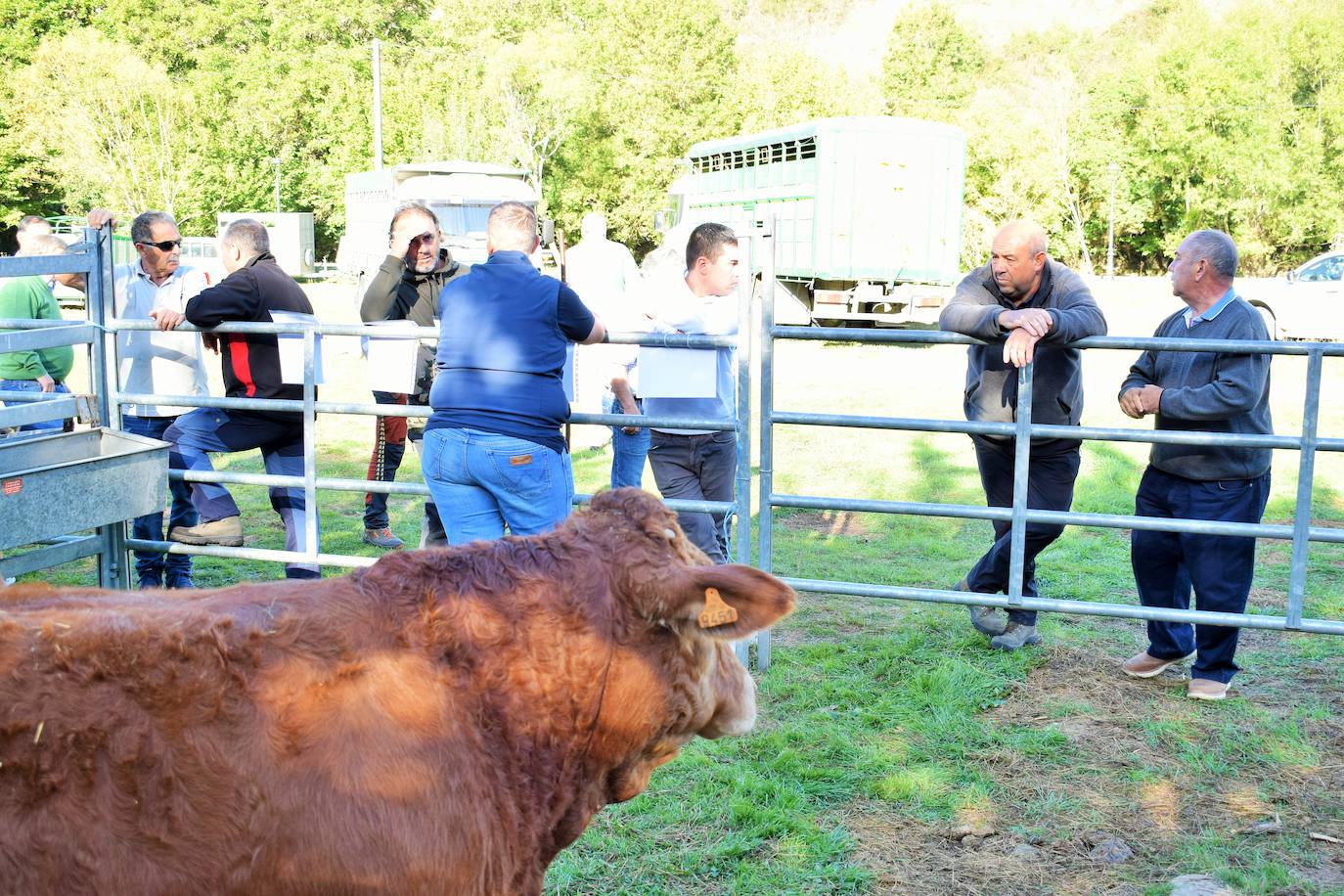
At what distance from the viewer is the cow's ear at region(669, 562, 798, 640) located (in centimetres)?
242

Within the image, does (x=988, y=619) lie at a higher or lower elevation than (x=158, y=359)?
lower

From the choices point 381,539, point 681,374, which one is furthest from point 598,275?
point 681,374

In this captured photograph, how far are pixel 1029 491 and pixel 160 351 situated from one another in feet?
14.8

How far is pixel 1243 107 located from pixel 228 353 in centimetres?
4179

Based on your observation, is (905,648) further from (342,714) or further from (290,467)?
(342,714)

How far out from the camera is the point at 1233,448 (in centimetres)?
498

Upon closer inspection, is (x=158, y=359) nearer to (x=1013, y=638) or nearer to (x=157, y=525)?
(x=157, y=525)

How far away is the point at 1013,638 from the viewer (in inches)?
223

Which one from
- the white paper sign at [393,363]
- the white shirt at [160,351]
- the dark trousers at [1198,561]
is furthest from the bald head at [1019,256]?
the white shirt at [160,351]

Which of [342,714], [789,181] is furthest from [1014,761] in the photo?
[789,181]

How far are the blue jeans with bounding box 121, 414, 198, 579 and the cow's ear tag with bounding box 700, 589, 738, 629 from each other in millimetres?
4377

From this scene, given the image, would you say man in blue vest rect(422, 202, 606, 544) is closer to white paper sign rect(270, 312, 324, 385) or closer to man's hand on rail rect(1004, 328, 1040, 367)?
white paper sign rect(270, 312, 324, 385)

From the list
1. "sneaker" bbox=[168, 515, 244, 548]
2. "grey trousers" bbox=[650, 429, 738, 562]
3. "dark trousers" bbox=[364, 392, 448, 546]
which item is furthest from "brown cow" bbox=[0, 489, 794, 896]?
"dark trousers" bbox=[364, 392, 448, 546]

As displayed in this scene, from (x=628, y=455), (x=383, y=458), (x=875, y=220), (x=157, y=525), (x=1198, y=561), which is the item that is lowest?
(x=157, y=525)
